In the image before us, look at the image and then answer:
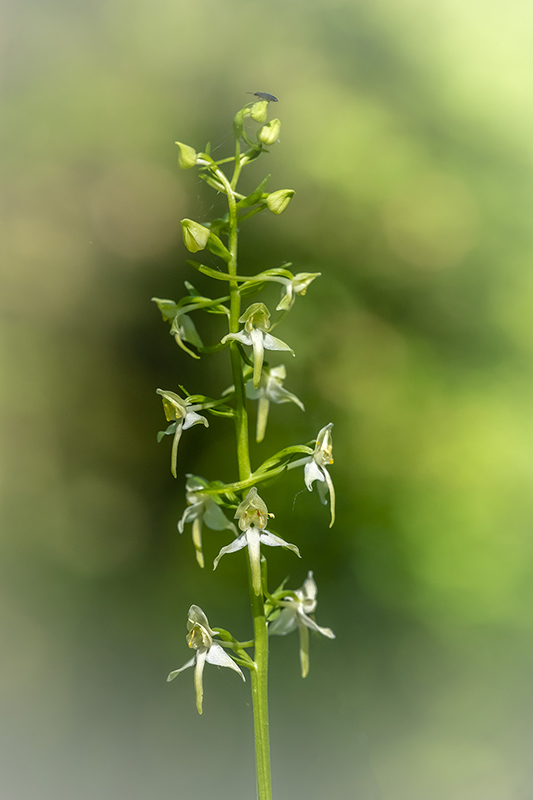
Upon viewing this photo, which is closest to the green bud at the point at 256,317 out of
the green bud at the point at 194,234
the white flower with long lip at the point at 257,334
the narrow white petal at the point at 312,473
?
the white flower with long lip at the point at 257,334

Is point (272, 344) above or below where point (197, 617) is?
above

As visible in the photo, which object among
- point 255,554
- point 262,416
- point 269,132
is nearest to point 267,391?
point 262,416

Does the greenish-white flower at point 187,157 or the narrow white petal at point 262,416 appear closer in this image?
the greenish-white flower at point 187,157

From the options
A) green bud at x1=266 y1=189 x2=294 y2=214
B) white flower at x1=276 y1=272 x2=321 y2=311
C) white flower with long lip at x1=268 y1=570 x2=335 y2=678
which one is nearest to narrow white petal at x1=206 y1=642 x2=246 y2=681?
white flower with long lip at x1=268 y1=570 x2=335 y2=678

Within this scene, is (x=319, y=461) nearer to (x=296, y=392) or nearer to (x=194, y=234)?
(x=194, y=234)

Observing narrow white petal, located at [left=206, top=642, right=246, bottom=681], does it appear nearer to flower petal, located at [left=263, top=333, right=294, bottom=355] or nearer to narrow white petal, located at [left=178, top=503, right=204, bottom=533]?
narrow white petal, located at [left=178, top=503, right=204, bottom=533]

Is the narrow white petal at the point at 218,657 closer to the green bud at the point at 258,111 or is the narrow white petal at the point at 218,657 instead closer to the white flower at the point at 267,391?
the white flower at the point at 267,391
